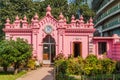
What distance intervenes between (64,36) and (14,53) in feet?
25.6

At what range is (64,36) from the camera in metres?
33.8

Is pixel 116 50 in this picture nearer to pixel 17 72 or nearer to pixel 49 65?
pixel 49 65

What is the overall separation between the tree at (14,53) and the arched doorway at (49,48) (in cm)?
616

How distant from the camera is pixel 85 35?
33812mm

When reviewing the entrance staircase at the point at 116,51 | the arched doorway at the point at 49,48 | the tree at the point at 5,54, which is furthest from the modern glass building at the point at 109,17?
the tree at the point at 5,54

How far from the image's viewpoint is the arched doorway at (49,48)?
3456cm

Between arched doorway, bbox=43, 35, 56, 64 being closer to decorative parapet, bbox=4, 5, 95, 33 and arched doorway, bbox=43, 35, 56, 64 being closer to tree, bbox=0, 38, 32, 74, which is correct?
decorative parapet, bbox=4, 5, 95, 33

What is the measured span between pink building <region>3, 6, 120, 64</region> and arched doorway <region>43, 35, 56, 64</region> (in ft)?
1.23

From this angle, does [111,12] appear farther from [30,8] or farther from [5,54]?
[5,54]

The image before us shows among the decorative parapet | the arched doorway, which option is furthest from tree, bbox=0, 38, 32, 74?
the arched doorway

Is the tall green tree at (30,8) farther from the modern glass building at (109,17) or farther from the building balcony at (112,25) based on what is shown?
the modern glass building at (109,17)

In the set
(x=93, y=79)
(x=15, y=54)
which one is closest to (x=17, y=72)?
(x=15, y=54)

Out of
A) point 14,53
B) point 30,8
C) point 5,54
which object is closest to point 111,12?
point 30,8

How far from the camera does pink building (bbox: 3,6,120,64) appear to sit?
3366cm
